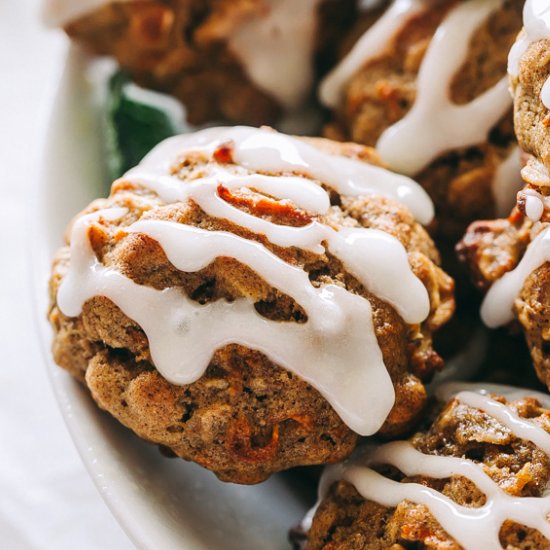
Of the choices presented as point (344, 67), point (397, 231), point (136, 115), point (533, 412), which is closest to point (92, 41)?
point (136, 115)

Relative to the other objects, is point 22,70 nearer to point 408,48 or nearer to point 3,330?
point 3,330

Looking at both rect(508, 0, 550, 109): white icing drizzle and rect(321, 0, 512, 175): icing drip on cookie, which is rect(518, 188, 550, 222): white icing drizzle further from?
rect(321, 0, 512, 175): icing drip on cookie

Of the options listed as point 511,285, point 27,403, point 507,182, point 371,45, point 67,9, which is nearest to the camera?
point 511,285

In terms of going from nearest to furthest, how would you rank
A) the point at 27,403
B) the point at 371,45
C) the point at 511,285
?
the point at 511,285, the point at 371,45, the point at 27,403

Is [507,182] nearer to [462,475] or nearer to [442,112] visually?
[442,112]

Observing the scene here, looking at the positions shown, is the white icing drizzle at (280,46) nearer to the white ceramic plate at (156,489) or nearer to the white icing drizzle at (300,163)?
the white icing drizzle at (300,163)

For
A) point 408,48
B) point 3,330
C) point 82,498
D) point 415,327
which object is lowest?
point 82,498

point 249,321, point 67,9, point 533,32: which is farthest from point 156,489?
point 67,9

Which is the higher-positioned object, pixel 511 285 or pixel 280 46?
pixel 280 46
